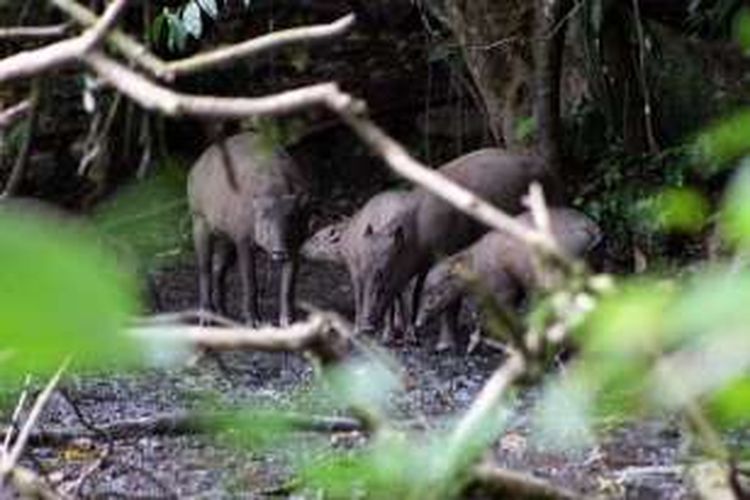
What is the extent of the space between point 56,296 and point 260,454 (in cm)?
205

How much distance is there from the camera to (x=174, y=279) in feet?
26.7

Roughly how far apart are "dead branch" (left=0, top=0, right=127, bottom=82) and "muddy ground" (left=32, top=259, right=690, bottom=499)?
1.16m

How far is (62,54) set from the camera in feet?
4.65

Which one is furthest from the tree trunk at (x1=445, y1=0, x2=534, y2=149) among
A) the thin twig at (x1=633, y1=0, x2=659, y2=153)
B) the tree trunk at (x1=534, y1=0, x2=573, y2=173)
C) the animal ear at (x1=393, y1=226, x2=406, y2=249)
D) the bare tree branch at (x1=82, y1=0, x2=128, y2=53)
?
the bare tree branch at (x1=82, y1=0, x2=128, y2=53)

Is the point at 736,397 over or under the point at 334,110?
under

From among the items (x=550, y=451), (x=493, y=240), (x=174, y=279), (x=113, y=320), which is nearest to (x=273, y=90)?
(x=174, y=279)

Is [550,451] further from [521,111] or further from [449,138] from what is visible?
[449,138]

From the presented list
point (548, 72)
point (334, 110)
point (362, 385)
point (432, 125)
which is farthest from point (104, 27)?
point (432, 125)

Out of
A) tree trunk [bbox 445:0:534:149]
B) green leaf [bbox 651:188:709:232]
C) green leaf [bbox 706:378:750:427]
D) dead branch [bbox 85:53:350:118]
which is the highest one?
tree trunk [bbox 445:0:534:149]

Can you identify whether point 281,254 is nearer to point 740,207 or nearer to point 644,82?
point 644,82

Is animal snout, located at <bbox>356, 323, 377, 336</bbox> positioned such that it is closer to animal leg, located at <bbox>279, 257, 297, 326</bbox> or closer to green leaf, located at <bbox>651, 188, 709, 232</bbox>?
animal leg, located at <bbox>279, 257, 297, 326</bbox>

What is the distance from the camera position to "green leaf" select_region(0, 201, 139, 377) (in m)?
0.61

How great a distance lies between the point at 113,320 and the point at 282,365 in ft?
18.0

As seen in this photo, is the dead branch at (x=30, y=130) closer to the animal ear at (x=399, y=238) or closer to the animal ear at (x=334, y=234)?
the animal ear at (x=399, y=238)
